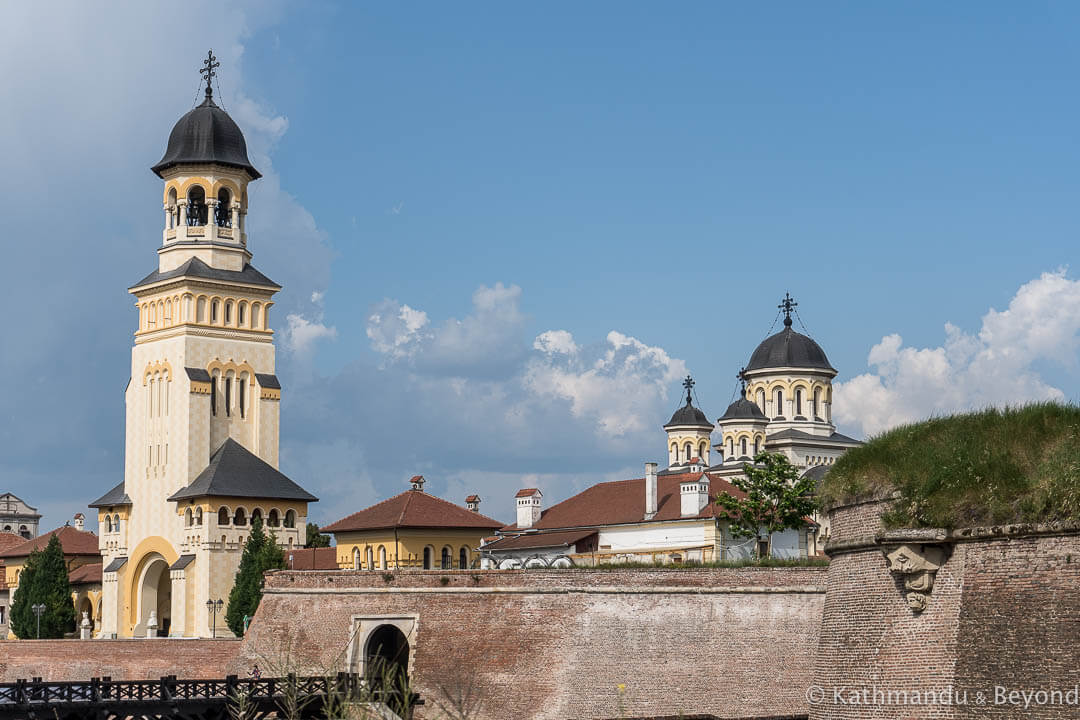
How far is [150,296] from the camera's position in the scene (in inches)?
2756

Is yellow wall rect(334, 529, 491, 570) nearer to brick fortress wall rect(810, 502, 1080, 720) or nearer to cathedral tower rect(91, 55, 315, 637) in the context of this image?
cathedral tower rect(91, 55, 315, 637)

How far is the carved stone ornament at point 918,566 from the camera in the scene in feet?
64.2

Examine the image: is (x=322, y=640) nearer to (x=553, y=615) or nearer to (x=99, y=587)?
(x=553, y=615)

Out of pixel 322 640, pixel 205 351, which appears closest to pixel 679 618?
pixel 322 640

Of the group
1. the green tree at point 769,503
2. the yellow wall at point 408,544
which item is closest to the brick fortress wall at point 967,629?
the green tree at point 769,503

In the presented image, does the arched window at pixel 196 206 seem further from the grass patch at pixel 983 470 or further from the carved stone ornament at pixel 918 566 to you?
the carved stone ornament at pixel 918 566

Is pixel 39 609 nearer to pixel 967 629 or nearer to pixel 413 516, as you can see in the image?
pixel 413 516

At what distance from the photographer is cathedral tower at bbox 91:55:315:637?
64750 millimetres

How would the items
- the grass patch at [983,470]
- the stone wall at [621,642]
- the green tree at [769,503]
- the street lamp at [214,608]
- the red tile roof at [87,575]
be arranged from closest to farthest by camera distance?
the grass patch at [983,470] → the stone wall at [621,642] → the green tree at [769,503] → the street lamp at [214,608] → the red tile roof at [87,575]

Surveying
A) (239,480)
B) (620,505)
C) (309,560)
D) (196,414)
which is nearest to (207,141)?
(196,414)

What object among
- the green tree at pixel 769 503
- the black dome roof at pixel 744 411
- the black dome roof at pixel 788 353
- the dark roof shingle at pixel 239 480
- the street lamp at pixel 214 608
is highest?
the black dome roof at pixel 788 353

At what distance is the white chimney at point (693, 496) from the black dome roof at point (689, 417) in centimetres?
3786

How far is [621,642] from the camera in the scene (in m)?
38.5

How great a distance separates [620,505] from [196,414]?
1976 centimetres
